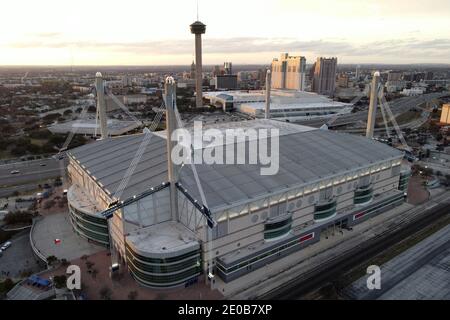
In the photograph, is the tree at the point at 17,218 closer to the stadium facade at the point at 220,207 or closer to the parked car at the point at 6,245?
the parked car at the point at 6,245

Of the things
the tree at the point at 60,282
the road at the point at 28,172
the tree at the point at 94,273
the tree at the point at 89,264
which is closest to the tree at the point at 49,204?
the road at the point at 28,172

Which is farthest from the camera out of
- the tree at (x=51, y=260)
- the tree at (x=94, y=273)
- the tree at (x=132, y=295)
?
the tree at (x=51, y=260)

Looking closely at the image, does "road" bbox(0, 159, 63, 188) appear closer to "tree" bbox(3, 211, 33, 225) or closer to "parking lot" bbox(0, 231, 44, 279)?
"tree" bbox(3, 211, 33, 225)

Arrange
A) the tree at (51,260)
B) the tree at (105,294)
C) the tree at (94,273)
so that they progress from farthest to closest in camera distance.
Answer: the tree at (51,260) < the tree at (94,273) < the tree at (105,294)

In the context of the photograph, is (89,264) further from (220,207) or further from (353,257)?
(353,257)

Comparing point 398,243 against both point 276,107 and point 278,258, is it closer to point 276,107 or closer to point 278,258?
point 278,258

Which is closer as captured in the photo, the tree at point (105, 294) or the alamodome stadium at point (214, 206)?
the tree at point (105, 294)

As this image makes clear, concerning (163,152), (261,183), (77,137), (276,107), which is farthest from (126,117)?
(261,183)

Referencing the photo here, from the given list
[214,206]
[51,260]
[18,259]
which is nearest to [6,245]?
[18,259]

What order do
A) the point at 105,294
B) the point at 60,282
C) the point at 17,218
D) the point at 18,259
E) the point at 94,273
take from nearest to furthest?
the point at 105,294 < the point at 60,282 < the point at 94,273 < the point at 18,259 < the point at 17,218
